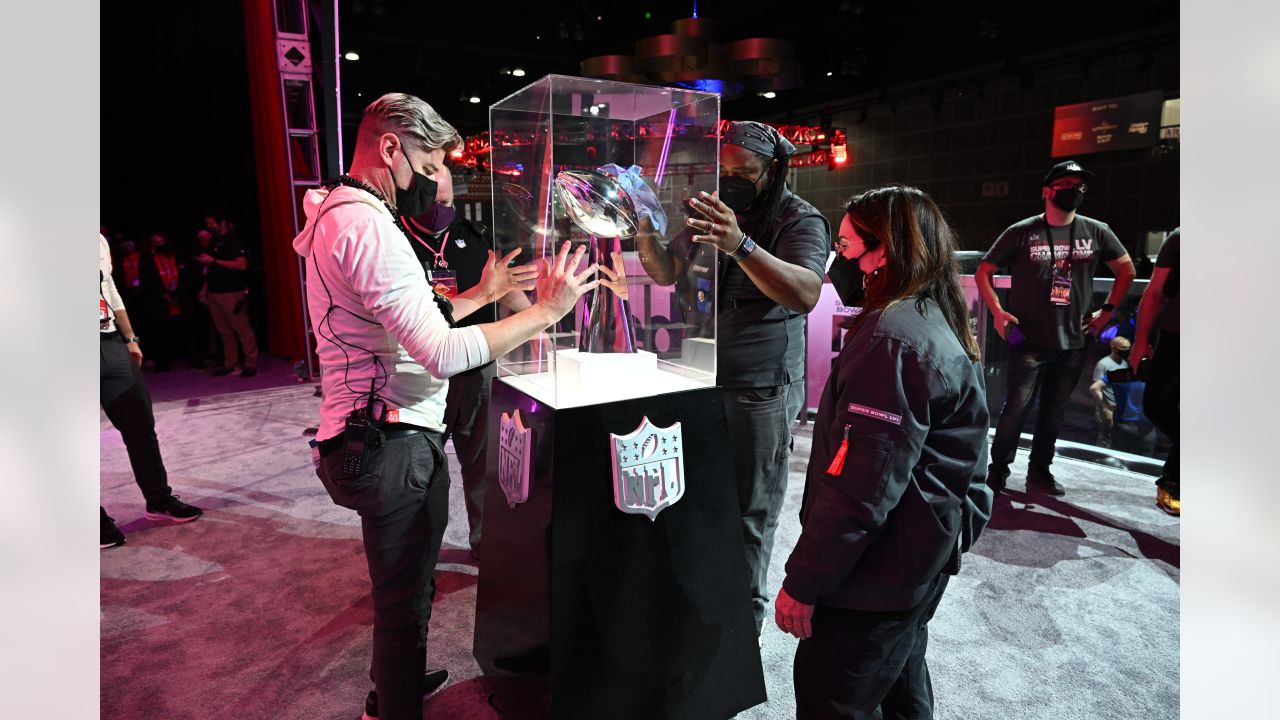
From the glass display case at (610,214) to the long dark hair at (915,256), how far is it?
48 centimetres

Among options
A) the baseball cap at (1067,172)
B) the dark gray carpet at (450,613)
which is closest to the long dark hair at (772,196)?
the dark gray carpet at (450,613)

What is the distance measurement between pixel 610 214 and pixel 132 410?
2.83 metres

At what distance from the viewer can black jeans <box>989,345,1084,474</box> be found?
144 inches

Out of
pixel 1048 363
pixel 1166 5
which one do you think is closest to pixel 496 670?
pixel 1048 363

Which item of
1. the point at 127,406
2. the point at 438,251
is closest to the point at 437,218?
the point at 438,251

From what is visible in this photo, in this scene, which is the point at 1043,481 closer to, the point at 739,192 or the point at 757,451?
the point at 757,451

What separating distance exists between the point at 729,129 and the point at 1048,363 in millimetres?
2531

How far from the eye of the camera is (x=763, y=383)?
6.93ft

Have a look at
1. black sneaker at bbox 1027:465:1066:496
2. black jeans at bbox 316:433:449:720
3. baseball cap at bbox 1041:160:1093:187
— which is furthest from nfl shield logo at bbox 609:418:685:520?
black sneaker at bbox 1027:465:1066:496

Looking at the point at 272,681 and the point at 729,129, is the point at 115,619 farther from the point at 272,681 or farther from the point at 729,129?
the point at 729,129

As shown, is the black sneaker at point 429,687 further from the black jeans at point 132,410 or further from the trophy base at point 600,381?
the black jeans at point 132,410

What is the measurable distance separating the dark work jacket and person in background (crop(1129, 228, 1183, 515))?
2496mm

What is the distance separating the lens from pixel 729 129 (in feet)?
6.82
